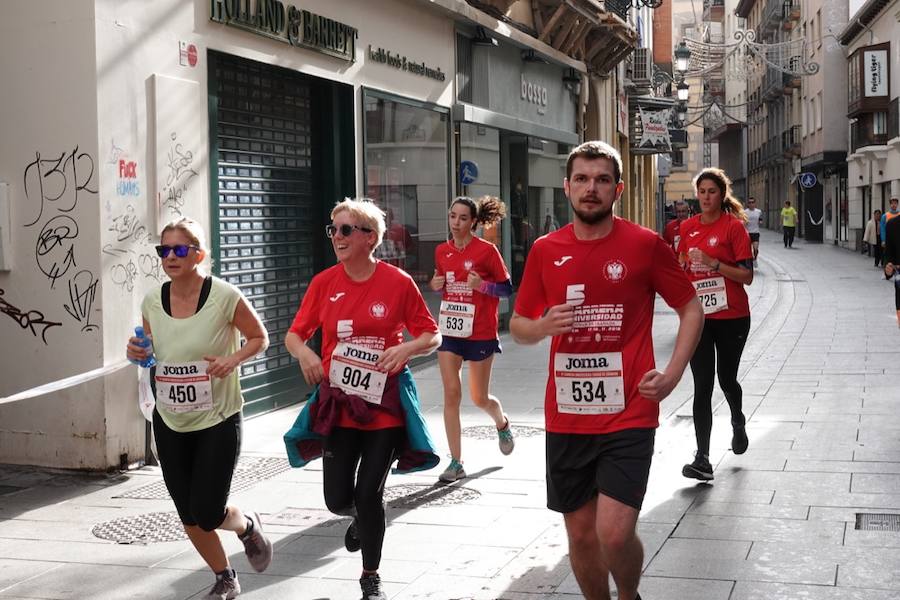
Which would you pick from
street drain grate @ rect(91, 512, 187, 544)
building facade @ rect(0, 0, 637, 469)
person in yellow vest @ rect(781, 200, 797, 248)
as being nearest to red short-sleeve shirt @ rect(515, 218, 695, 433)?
building facade @ rect(0, 0, 637, 469)

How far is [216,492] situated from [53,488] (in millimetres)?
3184

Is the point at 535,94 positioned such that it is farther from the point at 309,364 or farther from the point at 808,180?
the point at 808,180

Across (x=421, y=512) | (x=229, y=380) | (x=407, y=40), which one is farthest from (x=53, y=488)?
(x=407, y=40)

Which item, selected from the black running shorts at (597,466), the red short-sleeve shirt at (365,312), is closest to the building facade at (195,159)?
the red short-sleeve shirt at (365,312)

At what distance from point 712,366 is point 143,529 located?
3545 millimetres

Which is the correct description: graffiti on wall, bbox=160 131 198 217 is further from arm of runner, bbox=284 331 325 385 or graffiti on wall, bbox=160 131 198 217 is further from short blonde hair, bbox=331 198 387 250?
arm of runner, bbox=284 331 325 385

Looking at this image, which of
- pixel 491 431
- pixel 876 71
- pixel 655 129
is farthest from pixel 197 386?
pixel 876 71

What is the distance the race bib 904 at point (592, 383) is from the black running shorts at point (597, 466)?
101 millimetres

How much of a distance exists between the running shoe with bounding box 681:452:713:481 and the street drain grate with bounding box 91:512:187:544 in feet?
10.0

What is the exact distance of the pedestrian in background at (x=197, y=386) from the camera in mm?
5406

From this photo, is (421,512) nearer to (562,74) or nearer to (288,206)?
(288,206)

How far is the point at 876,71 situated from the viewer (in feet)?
150

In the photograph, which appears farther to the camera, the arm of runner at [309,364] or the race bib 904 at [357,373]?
the race bib 904 at [357,373]

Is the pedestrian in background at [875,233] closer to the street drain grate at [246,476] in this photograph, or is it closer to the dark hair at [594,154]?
the street drain grate at [246,476]
